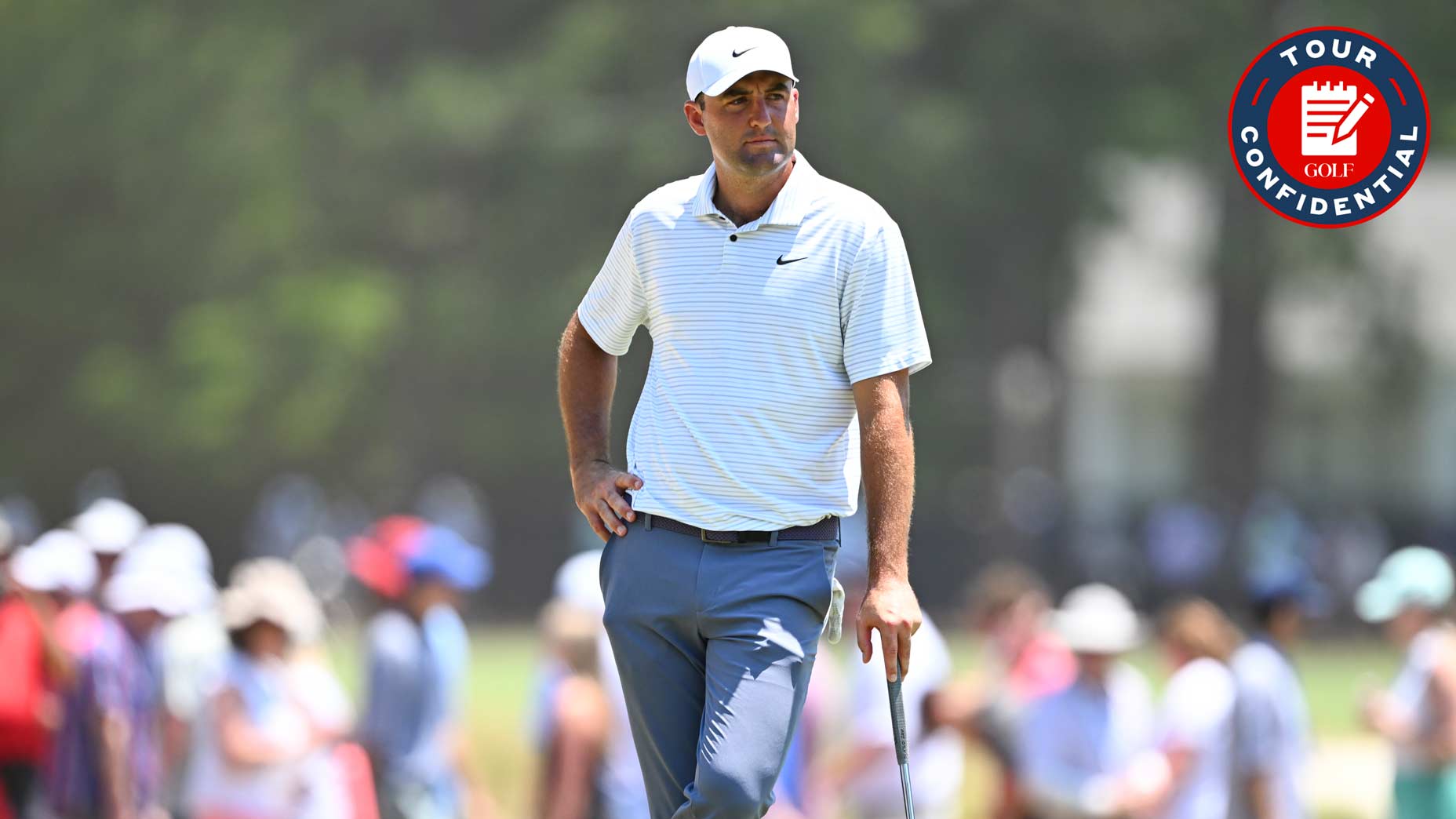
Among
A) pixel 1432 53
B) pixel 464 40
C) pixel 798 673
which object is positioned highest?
pixel 464 40

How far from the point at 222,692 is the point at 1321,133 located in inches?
176

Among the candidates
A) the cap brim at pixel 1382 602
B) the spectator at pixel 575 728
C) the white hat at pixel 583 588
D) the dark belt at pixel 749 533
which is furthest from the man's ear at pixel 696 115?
the cap brim at pixel 1382 602

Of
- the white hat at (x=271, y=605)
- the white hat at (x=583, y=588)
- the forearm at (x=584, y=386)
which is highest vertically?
the forearm at (x=584, y=386)

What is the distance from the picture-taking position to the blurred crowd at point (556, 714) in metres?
8.02

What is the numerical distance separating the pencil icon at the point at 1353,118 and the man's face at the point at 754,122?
2912 mm

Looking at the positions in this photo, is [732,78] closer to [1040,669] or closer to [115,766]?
[115,766]

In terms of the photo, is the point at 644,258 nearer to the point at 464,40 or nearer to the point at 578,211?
the point at 578,211

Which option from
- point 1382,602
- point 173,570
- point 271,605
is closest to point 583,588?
point 271,605

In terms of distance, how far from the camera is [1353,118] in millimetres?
6836

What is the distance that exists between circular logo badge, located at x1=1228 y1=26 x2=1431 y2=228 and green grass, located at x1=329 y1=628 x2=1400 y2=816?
6368 mm

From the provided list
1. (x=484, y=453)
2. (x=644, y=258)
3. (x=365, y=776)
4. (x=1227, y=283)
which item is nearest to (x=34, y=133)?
(x=484, y=453)

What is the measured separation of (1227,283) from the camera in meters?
34.0

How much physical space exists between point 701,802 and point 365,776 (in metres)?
4.16

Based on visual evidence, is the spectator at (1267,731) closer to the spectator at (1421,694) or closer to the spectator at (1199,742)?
the spectator at (1199,742)
